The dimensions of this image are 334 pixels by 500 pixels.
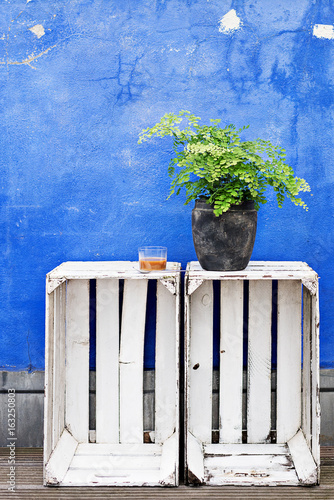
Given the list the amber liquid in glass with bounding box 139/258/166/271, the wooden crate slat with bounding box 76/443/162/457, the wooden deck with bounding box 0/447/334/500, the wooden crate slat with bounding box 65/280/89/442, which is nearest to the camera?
the wooden deck with bounding box 0/447/334/500

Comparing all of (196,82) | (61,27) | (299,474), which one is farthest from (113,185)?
(299,474)

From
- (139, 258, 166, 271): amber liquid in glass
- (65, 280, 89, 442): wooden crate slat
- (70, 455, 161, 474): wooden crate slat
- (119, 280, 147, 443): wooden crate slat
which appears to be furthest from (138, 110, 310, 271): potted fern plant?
(70, 455, 161, 474): wooden crate slat

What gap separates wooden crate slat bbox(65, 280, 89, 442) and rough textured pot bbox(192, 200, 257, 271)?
66cm

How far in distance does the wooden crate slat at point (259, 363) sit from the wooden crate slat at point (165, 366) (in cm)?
37

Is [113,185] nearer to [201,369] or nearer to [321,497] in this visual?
Result: [201,369]

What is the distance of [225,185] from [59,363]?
1.12 m

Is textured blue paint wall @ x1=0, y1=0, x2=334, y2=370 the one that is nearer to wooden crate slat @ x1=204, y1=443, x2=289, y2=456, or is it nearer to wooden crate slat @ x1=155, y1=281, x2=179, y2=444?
wooden crate slat @ x1=155, y1=281, x2=179, y2=444

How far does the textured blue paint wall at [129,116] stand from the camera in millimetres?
2408

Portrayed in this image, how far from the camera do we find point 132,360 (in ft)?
7.72

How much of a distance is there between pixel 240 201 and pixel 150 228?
600mm

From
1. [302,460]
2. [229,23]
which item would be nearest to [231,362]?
[302,460]

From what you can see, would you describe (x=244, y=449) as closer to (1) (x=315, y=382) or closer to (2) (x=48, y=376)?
(1) (x=315, y=382)

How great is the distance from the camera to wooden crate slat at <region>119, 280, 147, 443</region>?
7.66ft

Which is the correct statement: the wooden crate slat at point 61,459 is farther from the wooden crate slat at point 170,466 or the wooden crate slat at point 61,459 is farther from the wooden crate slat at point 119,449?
the wooden crate slat at point 170,466
